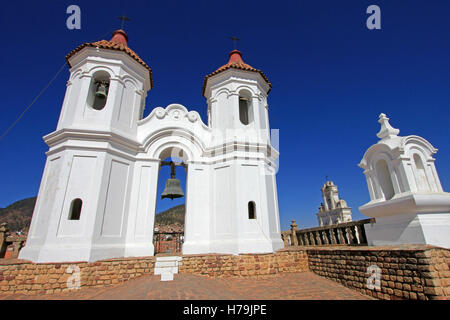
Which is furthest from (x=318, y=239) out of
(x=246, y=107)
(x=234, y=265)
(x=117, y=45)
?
(x=117, y=45)

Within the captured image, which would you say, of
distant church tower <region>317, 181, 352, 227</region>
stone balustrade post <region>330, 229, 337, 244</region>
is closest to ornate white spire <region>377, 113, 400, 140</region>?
stone balustrade post <region>330, 229, 337, 244</region>

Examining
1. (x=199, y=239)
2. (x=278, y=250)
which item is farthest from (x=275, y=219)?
(x=199, y=239)

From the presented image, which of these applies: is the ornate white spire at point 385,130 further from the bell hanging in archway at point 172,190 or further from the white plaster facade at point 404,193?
the bell hanging in archway at point 172,190

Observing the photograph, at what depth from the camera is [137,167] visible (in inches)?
356

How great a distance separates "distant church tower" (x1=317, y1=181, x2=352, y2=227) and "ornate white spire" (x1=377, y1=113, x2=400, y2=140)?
97.9 feet

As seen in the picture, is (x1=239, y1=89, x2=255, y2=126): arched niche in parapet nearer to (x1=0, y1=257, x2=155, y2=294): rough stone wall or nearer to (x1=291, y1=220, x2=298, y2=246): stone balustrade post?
(x1=291, y1=220, x2=298, y2=246): stone balustrade post

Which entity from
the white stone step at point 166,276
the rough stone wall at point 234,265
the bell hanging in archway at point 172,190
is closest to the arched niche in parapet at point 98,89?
the bell hanging in archway at point 172,190

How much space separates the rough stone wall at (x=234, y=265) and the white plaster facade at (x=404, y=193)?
3.31 metres

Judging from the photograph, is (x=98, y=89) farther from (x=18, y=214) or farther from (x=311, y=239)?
(x=18, y=214)

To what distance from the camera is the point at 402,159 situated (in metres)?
6.35

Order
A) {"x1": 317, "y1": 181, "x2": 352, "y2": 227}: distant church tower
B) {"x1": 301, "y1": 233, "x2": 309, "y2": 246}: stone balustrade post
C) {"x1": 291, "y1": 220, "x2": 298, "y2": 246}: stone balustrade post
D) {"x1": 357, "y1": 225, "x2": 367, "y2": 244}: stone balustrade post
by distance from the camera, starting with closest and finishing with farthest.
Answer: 1. {"x1": 357, "y1": 225, "x2": 367, "y2": 244}: stone balustrade post
2. {"x1": 301, "y1": 233, "x2": 309, "y2": 246}: stone balustrade post
3. {"x1": 291, "y1": 220, "x2": 298, "y2": 246}: stone balustrade post
4. {"x1": 317, "y1": 181, "x2": 352, "y2": 227}: distant church tower

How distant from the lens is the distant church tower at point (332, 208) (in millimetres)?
33425

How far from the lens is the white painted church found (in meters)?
7.20

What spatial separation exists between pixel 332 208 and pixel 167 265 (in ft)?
114
